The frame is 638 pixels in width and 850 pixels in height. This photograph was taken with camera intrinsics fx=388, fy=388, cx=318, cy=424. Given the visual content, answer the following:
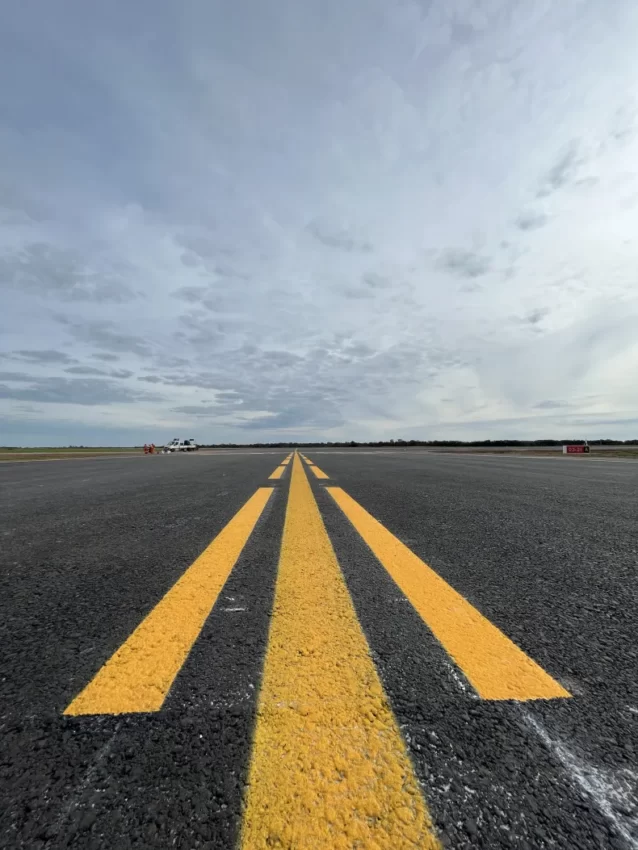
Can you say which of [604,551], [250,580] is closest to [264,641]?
[250,580]

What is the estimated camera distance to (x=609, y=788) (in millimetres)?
699

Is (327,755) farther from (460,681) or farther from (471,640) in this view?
(471,640)

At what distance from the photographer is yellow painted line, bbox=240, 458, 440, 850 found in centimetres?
62

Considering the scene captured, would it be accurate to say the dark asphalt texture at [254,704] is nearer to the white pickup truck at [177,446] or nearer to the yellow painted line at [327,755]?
the yellow painted line at [327,755]

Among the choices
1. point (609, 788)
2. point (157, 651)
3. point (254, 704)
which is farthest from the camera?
point (157, 651)

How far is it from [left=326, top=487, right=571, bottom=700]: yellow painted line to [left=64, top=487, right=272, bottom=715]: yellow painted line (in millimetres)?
787

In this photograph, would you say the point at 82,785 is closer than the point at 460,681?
Yes

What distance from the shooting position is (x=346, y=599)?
5.04ft

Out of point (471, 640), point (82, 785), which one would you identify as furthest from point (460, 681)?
point (82, 785)

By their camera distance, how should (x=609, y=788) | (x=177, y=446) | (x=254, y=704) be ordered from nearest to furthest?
(x=609, y=788) → (x=254, y=704) → (x=177, y=446)

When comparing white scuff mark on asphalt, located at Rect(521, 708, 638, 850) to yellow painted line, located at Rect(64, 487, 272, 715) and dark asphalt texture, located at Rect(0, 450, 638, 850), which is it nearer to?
dark asphalt texture, located at Rect(0, 450, 638, 850)

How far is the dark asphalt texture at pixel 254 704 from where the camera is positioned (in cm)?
64

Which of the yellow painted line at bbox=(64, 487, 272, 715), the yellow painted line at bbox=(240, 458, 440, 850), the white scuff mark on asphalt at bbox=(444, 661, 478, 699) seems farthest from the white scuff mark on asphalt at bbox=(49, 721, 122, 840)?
the white scuff mark on asphalt at bbox=(444, 661, 478, 699)

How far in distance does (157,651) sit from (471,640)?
37.8 inches
